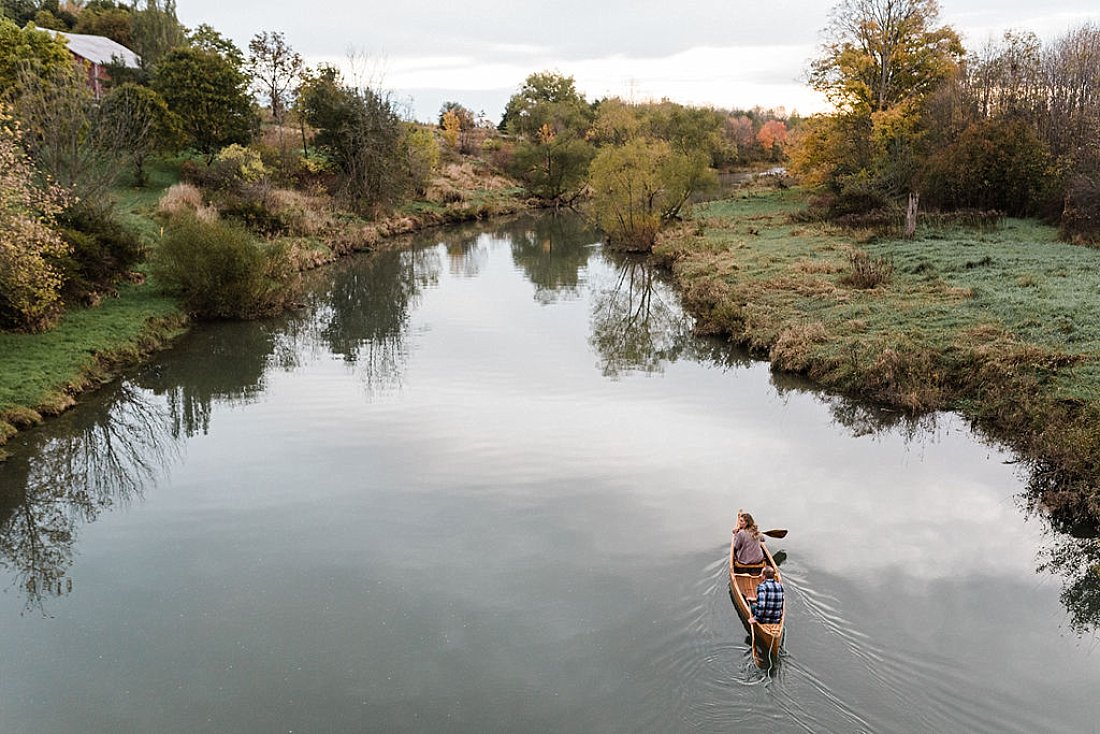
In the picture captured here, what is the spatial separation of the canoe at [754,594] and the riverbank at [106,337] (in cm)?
1341

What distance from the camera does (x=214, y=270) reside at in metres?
24.3

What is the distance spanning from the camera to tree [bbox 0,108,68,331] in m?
15.3

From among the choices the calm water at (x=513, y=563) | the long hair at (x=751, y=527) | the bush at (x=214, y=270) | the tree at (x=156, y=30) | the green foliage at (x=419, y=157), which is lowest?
the calm water at (x=513, y=563)

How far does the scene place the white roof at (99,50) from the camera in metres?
54.8

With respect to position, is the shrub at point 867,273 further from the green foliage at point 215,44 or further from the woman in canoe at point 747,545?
the green foliage at point 215,44

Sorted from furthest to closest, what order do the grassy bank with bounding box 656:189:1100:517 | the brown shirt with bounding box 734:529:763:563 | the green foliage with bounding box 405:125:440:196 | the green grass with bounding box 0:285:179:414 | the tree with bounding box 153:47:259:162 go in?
the green foliage with bounding box 405:125:440:196, the tree with bounding box 153:47:259:162, the green grass with bounding box 0:285:179:414, the grassy bank with bounding box 656:189:1100:517, the brown shirt with bounding box 734:529:763:563

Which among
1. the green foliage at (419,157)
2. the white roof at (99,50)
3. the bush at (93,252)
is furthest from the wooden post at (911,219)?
the white roof at (99,50)

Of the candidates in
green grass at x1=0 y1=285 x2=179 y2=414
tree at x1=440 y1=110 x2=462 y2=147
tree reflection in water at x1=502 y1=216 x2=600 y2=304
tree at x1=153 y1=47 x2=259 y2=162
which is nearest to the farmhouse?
tree at x1=153 y1=47 x2=259 y2=162

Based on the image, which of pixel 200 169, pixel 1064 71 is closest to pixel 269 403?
pixel 200 169

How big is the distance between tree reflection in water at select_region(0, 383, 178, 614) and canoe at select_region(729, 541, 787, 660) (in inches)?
357

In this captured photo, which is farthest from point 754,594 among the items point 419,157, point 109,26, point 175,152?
point 109,26

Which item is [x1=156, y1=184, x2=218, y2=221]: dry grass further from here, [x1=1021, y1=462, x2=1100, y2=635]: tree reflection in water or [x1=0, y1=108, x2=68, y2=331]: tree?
[x1=1021, y1=462, x2=1100, y2=635]: tree reflection in water

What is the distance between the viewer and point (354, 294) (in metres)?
31.9

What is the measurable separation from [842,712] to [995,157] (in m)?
33.0
